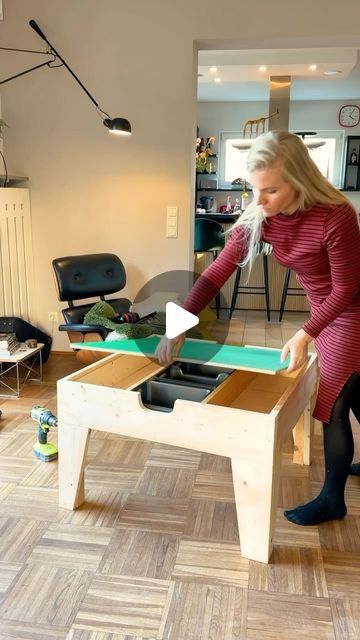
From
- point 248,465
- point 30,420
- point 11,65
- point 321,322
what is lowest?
point 30,420

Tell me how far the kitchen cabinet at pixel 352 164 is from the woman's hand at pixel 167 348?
272 inches

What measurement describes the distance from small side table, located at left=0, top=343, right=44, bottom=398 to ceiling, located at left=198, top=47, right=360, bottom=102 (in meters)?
3.21

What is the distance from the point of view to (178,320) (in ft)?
5.47

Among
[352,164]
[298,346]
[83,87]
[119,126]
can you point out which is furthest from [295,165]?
[352,164]

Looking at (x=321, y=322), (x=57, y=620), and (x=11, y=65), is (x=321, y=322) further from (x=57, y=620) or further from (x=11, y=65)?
(x=11, y=65)

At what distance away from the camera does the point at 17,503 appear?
1936mm

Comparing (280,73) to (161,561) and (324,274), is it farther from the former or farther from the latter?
(161,561)

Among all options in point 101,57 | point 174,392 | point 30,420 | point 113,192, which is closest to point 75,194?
point 113,192

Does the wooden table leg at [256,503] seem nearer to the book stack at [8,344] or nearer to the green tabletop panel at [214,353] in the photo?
the green tabletop panel at [214,353]

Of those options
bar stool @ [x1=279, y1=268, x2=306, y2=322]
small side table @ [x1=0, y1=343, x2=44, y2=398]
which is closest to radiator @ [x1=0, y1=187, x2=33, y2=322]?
small side table @ [x1=0, y1=343, x2=44, y2=398]

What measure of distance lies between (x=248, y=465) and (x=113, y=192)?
98.3 inches

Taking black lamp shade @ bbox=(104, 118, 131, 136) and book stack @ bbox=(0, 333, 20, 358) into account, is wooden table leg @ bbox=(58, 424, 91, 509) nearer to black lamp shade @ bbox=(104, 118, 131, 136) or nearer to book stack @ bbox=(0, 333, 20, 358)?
book stack @ bbox=(0, 333, 20, 358)

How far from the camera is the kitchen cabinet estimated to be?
786cm

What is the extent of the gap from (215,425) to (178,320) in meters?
0.34
